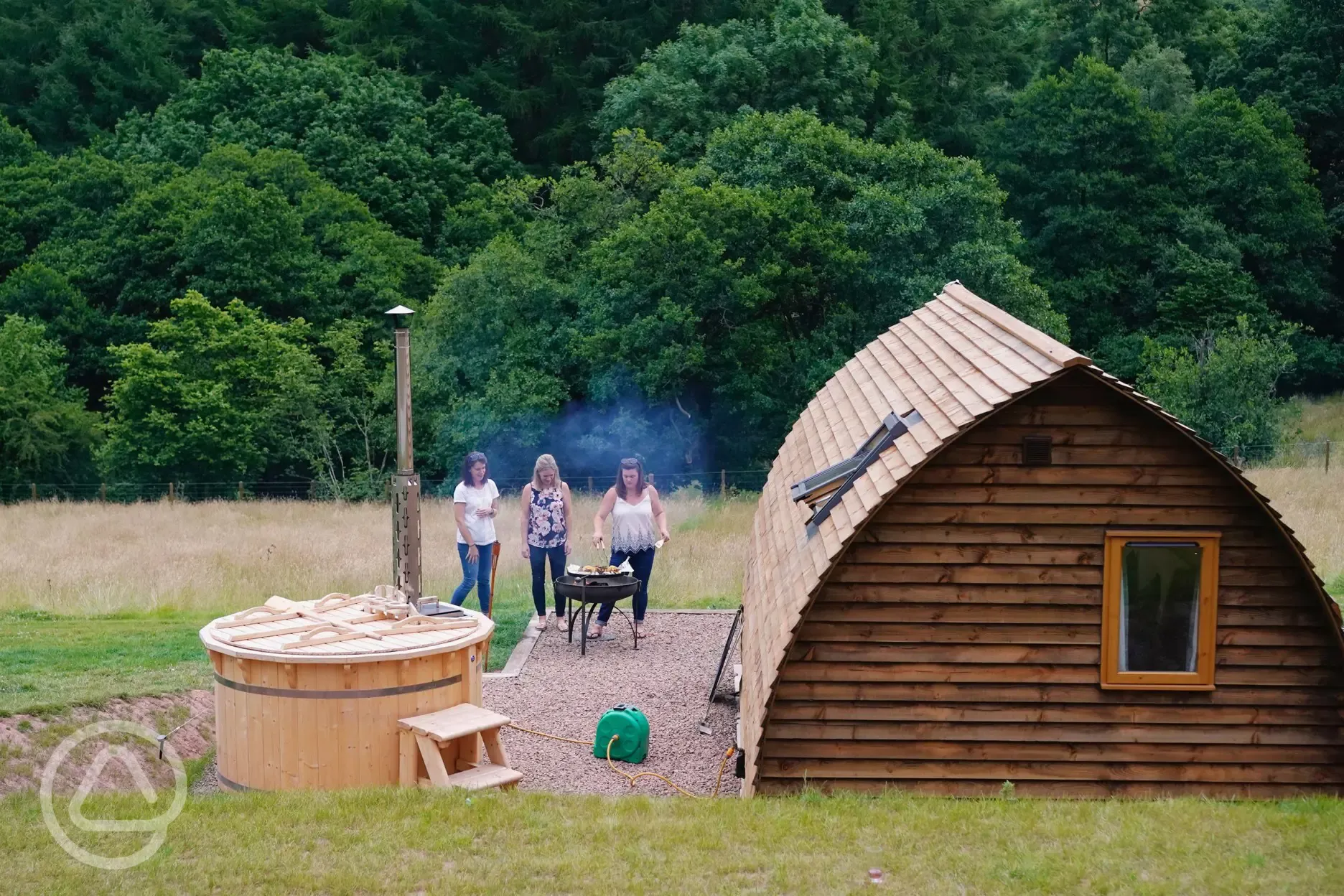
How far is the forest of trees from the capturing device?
32.2 meters

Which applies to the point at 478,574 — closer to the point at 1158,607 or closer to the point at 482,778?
the point at 482,778

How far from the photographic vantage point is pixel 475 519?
13.7 m

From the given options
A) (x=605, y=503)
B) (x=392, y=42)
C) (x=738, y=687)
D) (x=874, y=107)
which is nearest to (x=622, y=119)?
(x=874, y=107)

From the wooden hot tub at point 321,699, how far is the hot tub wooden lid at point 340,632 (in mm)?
14

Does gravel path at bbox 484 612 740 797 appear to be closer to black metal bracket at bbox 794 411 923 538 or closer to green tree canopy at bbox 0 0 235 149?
black metal bracket at bbox 794 411 923 538

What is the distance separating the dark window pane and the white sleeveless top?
597 cm

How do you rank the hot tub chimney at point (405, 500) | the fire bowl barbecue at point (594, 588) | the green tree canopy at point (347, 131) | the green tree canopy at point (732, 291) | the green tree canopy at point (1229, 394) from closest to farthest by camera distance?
the hot tub chimney at point (405, 500), the fire bowl barbecue at point (594, 588), the green tree canopy at point (1229, 394), the green tree canopy at point (732, 291), the green tree canopy at point (347, 131)

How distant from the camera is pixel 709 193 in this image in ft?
102

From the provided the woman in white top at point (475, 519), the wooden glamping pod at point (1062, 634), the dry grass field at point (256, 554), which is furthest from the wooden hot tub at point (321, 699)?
the dry grass field at point (256, 554)

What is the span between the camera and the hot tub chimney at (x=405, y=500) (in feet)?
36.8

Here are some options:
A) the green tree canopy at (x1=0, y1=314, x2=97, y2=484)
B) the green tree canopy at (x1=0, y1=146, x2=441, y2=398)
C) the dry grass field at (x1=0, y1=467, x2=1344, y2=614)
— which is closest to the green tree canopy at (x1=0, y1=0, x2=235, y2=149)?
the green tree canopy at (x1=0, y1=146, x2=441, y2=398)

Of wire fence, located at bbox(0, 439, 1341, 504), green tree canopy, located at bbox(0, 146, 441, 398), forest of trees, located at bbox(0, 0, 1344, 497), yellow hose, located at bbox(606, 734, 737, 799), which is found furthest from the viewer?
green tree canopy, located at bbox(0, 146, 441, 398)

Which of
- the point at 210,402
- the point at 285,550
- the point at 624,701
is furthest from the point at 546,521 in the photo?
the point at 210,402

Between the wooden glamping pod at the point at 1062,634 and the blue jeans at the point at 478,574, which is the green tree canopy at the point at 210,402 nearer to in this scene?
the blue jeans at the point at 478,574
